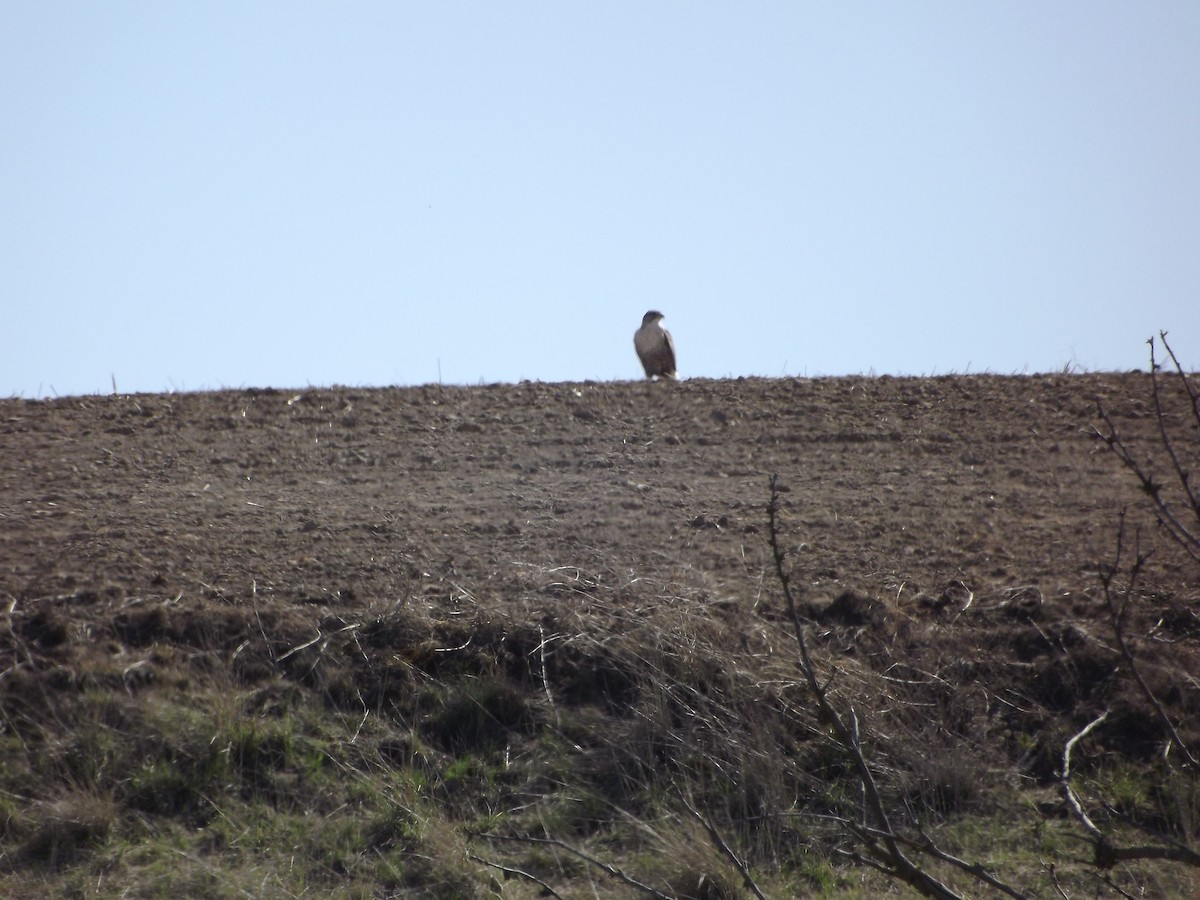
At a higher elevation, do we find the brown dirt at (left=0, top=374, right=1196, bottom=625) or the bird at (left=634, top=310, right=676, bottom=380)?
the bird at (left=634, top=310, right=676, bottom=380)

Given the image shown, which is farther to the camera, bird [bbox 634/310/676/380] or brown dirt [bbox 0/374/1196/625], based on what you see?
bird [bbox 634/310/676/380]

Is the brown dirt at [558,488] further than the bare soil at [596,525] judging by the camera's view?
Yes

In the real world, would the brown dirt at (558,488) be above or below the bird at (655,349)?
below

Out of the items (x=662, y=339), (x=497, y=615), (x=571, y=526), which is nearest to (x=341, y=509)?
(x=571, y=526)

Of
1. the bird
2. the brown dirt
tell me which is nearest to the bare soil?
the brown dirt

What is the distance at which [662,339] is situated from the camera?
1497 cm

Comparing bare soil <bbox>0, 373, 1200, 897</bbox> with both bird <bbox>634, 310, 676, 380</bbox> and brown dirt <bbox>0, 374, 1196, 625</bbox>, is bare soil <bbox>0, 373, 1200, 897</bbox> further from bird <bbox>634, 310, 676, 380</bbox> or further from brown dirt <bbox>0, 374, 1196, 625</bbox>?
bird <bbox>634, 310, 676, 380</bbox>

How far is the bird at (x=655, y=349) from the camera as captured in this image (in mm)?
14992

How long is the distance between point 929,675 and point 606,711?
1.55m

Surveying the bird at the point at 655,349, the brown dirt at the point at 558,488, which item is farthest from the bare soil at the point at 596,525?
the bird at the point at 655,349

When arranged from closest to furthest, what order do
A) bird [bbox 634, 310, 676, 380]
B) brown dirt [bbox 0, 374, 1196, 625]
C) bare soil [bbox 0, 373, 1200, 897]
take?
bare soil [bbox 0, 373, 1200, 897] < brown dirt [bbox 0, 374, 1196, 625] < bird [bbox 634, 310, 676, 380]

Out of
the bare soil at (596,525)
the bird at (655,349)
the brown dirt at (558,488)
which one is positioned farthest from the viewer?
the bird at (655,349)

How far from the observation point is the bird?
1499 cm

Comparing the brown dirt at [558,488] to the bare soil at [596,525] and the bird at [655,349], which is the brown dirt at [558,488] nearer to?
the bare soil at [596,525]
